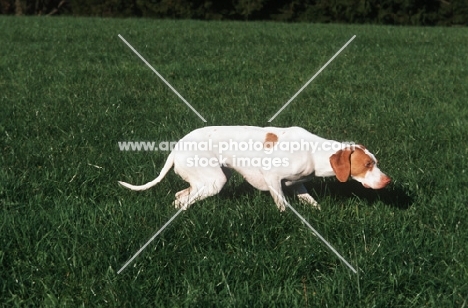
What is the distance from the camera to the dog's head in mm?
3462

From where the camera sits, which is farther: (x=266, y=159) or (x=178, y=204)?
(x=178, y=204)

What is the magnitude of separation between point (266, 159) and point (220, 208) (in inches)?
16.2

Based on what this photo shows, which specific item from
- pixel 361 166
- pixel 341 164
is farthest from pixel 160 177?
pixel 361 166

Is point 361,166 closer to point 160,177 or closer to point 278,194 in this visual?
point 278,194

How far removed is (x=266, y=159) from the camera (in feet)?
11.4

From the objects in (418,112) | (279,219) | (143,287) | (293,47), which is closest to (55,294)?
(143,287)

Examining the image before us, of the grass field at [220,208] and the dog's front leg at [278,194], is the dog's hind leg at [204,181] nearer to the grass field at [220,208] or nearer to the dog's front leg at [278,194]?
the grass field at [220,208]

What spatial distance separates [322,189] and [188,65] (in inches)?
233

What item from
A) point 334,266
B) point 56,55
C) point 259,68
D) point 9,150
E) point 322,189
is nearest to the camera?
point 334,266

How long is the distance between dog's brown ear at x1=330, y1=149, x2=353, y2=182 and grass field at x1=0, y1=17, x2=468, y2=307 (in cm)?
25

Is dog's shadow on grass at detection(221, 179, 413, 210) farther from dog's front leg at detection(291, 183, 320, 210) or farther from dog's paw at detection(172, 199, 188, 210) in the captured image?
dog's paw at detection(172, 199, 188, 210)

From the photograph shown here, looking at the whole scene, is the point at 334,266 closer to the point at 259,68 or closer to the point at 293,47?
the point at 259,68

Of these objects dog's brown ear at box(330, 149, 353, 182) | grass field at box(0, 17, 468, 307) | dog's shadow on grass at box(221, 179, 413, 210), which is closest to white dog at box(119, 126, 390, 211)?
dog's brown ear at box(330, 149, 353, 182)

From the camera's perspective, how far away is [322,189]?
409 centimetres
